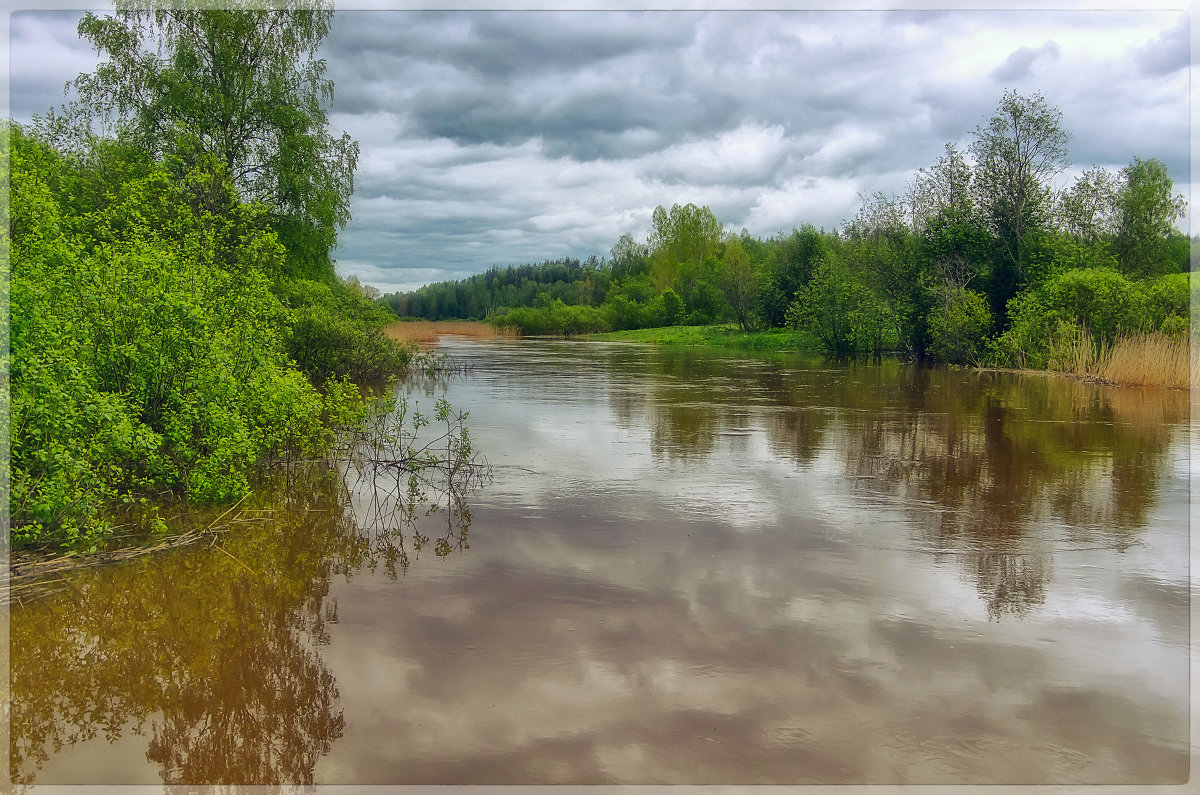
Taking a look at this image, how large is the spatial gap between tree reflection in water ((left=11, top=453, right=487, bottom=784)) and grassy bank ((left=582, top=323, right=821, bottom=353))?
4572cm

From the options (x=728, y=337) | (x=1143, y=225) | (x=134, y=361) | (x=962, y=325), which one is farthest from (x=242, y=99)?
(x=728, y=337)

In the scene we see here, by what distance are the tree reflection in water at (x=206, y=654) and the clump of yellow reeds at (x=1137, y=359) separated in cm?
2301

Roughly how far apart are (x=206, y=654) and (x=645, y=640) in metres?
2.98

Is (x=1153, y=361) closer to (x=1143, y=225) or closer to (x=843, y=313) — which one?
(x=1143, y=225)

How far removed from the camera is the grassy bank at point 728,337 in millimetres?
55500

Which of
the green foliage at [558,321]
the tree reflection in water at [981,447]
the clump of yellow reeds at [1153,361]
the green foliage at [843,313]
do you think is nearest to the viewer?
the tree reflection in water at [981,447]

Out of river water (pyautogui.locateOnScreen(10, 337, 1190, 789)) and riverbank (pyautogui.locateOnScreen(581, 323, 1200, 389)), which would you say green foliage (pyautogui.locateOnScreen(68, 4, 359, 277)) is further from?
riverbank (pyautogui.locateOnScreen(581, 323, 1200, 389))

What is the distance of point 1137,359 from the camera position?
2462cm

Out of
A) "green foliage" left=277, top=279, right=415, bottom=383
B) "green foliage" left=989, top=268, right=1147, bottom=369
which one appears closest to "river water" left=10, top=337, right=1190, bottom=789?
"green foliage" left=277, top=279, right=415, bottom=383

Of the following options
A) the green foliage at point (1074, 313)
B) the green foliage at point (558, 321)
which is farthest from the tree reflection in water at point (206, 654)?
the green foliage at point (558, 321)

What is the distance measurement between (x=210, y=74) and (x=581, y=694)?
2503 cm

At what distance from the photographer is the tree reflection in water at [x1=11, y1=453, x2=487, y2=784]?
A: 15.0ft

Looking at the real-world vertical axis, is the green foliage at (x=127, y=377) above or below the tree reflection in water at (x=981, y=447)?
above

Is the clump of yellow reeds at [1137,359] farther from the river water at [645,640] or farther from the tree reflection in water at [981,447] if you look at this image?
the river water at [645,640]
